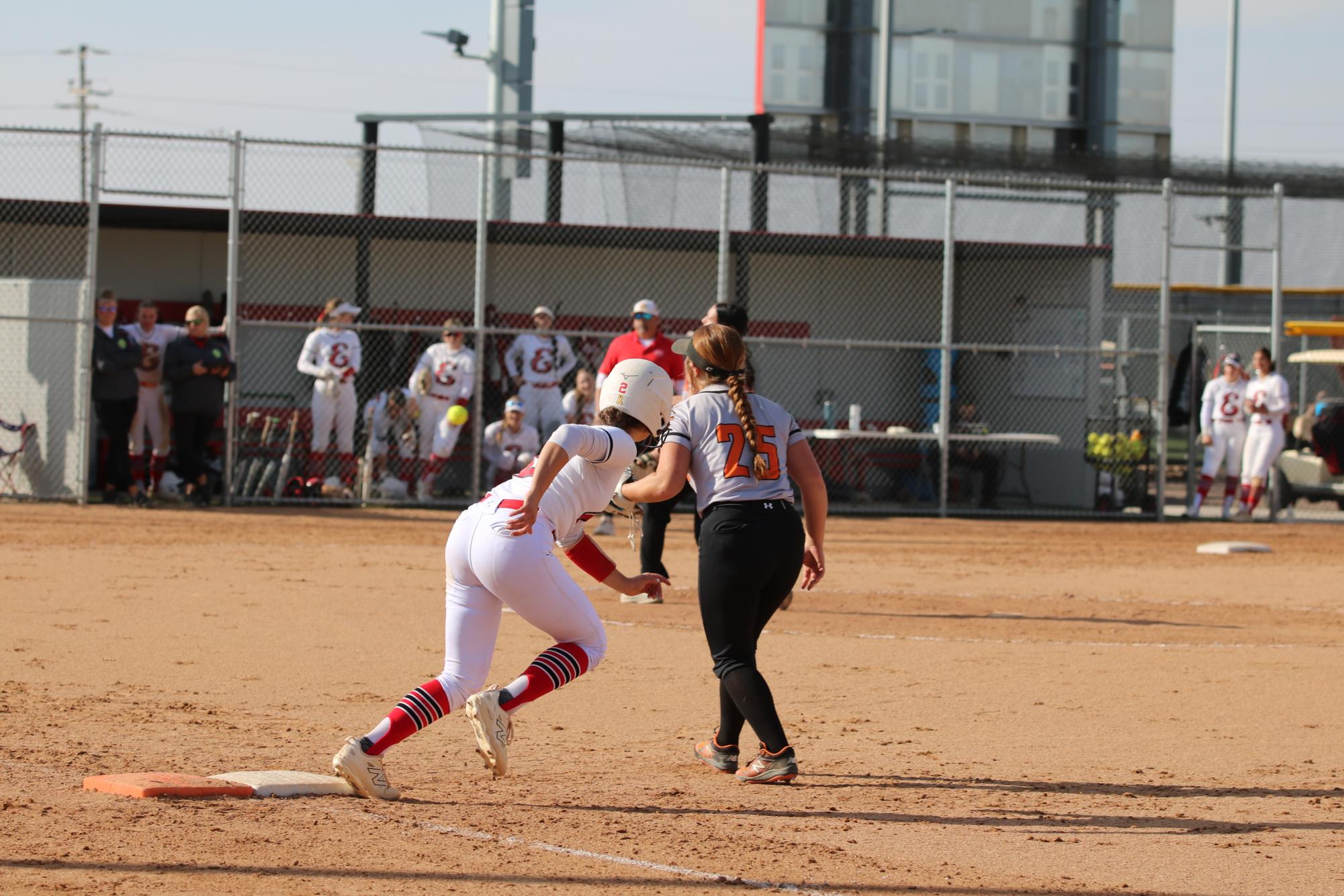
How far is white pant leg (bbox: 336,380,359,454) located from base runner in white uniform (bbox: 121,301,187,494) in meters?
1.72

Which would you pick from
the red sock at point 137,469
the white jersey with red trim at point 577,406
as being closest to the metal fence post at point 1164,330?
the white jersey with red trim at point 577,406

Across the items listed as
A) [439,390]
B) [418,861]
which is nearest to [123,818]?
[418,861]

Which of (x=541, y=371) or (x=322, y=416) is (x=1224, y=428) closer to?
(x=541, y=371)

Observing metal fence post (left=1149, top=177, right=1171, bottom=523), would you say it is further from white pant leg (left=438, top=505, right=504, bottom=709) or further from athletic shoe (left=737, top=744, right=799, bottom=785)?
white pant leg (left=438, top=505, right=504, bottom=709)

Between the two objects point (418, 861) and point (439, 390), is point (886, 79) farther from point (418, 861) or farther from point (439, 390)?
point (418, 861)

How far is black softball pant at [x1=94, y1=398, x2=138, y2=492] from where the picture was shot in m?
15.7

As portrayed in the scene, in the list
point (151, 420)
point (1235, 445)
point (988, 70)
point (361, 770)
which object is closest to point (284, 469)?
point (151, 420)

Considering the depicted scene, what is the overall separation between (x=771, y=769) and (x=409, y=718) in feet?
4.27

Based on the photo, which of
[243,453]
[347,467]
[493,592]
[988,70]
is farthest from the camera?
[988,70]

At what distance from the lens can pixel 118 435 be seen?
1598cm

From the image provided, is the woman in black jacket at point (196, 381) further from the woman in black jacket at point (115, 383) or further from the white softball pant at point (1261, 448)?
the white softball pant at point (1261, 448)

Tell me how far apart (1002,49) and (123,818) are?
2537cm

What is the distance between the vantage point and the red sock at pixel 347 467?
54.7 ft

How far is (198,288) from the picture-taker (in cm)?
1958
